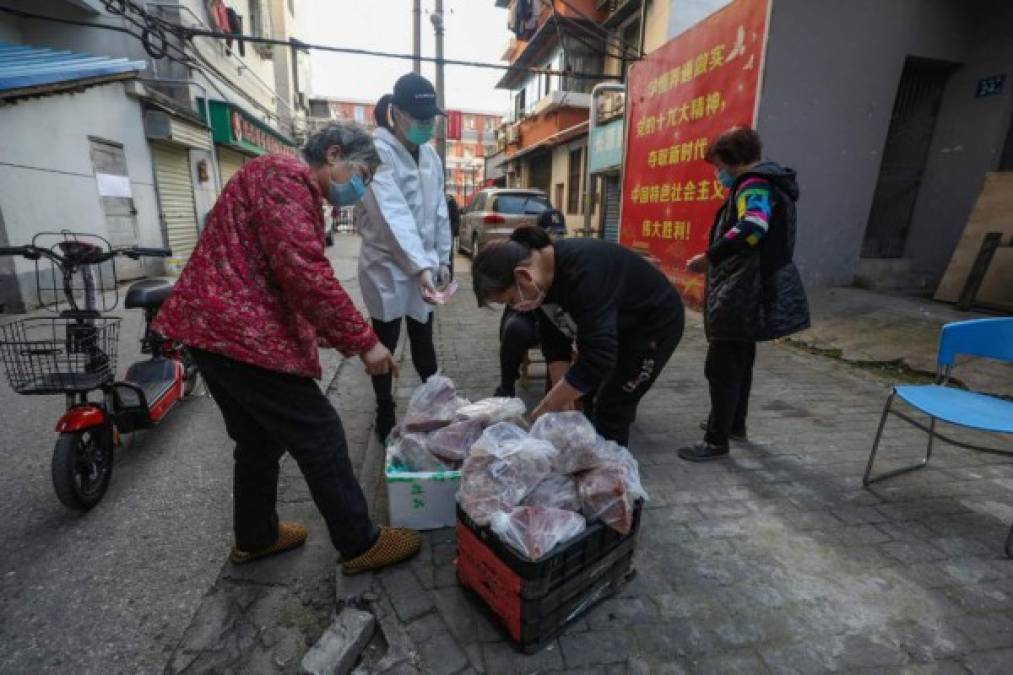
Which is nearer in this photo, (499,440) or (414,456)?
(499,440)

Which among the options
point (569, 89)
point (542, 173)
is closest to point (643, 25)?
point (569, 89)

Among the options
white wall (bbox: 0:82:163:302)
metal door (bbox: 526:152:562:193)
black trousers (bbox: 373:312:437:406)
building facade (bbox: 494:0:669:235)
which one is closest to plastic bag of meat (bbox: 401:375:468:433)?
black trousers (bbox: 373:312:437:406)

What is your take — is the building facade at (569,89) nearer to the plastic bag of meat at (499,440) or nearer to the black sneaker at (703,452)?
the black sneaker at (703,452)

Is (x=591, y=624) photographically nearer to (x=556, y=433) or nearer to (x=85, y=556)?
(x=556, y=433)

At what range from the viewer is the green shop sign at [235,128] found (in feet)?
40.3

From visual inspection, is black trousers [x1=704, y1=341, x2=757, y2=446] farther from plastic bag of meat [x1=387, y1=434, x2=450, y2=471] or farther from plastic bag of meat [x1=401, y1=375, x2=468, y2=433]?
plastic bag of meat [x1=387, y1=434, x2=450, y2=471]

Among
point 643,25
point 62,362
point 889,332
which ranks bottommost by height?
point 889,332

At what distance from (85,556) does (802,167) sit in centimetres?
736

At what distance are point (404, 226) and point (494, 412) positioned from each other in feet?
3.63

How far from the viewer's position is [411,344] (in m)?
3.08

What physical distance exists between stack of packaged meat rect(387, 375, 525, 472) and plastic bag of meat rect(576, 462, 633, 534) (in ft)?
2.10

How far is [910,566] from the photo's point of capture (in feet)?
6.78

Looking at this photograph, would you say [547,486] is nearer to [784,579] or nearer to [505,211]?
[784,579]

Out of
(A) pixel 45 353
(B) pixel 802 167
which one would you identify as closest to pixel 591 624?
(A) pixel 45 353
